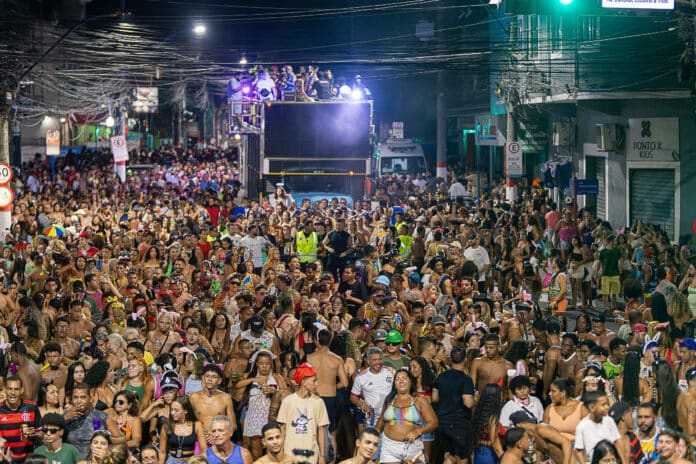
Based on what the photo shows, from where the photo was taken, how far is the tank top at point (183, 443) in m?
9.49

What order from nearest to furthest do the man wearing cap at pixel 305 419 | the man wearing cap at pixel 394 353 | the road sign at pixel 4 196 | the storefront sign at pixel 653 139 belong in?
the man wearing cap at pixel 305 419
the man wearing cap at pixel 394 353
the road sign at pixel 4 196
the storefront sign at pixel 653 139

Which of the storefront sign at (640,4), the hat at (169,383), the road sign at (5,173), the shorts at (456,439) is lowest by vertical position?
Answer: the shorts at (456,439)

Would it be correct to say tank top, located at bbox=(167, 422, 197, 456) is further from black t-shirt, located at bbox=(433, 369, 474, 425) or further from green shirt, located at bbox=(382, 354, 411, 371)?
green shirt, located at bbox=(382, 354, 411, 371)

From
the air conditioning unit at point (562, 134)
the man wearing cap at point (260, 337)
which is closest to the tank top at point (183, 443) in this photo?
the man wearing cap at point (260, 337)

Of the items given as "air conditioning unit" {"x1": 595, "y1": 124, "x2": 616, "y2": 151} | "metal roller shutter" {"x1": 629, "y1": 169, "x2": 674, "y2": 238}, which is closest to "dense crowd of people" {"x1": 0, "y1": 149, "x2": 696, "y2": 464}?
"metal roller shutter" {"x1": 629, "y1": 169, "x2": 674, "y2": 238}

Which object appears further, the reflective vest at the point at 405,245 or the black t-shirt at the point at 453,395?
the reflective vest at the point at 405,245

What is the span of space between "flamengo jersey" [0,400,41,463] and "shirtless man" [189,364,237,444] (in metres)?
1.31

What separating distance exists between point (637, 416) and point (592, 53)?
65.5 ft

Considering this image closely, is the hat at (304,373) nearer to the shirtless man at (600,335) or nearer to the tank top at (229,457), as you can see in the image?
the tank top at (229,457)

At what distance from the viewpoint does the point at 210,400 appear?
1018 cm

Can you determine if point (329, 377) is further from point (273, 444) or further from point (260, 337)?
point (273, 444)

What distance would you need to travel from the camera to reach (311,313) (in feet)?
41.6

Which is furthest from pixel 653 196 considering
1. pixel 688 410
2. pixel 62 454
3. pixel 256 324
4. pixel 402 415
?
pixel 62 454

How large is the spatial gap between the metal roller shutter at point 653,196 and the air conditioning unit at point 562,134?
5.28m
